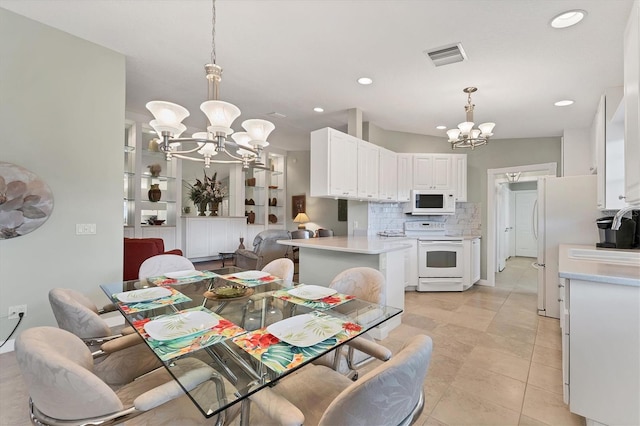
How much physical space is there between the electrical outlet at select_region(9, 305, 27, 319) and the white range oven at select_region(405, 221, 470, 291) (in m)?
4.72

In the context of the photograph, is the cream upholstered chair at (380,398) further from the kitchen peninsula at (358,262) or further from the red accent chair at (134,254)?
the red accent chair at (134,254)

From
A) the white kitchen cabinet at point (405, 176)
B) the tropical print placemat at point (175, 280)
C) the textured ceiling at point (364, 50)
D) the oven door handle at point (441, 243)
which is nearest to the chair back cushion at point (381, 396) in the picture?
the tropical print placemat at point (175, 280)

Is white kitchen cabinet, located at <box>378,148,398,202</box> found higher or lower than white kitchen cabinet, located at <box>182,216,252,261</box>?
higher

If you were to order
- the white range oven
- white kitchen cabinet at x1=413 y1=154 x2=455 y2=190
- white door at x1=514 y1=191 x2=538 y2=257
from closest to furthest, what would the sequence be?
the white range oven → white kitchen cabinet at x1=413 y1=154 x2=455 y2=190 → white door at x1=514 y1=191 x2=538 y2=257

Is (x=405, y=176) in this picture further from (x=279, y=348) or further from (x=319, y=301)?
(x=279, y=348)

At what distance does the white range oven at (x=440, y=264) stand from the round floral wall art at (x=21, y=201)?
465 centimetres

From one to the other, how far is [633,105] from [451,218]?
4.10 metres

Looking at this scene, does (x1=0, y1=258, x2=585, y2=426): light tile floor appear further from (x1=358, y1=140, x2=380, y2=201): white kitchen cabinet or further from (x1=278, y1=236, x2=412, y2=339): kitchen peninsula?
(x1=358, y1=140, x2=380, y2=201): white kitchen cabinet

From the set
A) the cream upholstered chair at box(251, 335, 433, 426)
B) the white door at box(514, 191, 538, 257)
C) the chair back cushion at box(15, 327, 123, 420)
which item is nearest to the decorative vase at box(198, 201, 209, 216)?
the chair back cushion at box(15, 327, 123, 420)

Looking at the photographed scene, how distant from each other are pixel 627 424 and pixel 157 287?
275 centimetres

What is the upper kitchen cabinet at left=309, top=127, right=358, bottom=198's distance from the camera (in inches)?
139

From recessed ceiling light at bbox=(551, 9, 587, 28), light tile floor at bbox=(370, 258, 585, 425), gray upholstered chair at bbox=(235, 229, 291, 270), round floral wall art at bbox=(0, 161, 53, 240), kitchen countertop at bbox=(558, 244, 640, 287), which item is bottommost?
light tile floor at bbox=(370, 258, 585, 425)

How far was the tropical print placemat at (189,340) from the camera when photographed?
106 cm

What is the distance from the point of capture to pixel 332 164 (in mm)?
3590
